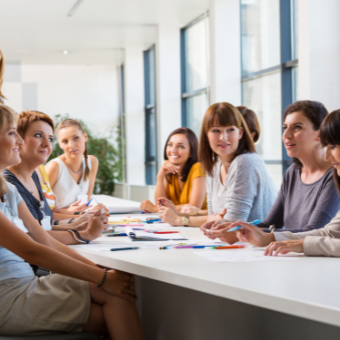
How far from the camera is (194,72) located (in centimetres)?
764

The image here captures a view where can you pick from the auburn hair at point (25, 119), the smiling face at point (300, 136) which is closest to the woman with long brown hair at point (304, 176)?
the smiling face at point (300, 136)

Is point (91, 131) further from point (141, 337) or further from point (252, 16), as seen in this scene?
point (141, 337)

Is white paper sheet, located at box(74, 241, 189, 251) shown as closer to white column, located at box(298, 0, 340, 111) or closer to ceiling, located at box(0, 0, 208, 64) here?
white column, located at box(298, 0, 340, 111)

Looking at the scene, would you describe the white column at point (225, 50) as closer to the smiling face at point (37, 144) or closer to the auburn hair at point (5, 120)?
the smiling face at point (37, 144)

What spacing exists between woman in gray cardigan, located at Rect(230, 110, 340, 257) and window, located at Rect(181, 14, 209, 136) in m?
5.32

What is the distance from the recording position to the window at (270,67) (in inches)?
203

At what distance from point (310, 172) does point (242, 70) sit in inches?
168

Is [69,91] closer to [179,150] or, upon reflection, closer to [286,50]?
[286,50]

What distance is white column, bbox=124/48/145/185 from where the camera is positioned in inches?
370

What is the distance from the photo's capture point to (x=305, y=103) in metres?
2.21

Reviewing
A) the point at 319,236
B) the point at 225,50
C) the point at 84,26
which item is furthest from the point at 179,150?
the point at 84,26

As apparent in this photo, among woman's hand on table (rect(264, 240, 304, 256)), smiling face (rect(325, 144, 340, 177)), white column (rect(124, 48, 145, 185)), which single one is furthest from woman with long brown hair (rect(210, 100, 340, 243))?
white column (rect(124, 48, 145, 185))

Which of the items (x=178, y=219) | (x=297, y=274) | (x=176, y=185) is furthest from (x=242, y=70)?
(x=297, y=274)

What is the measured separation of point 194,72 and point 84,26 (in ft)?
6.64
